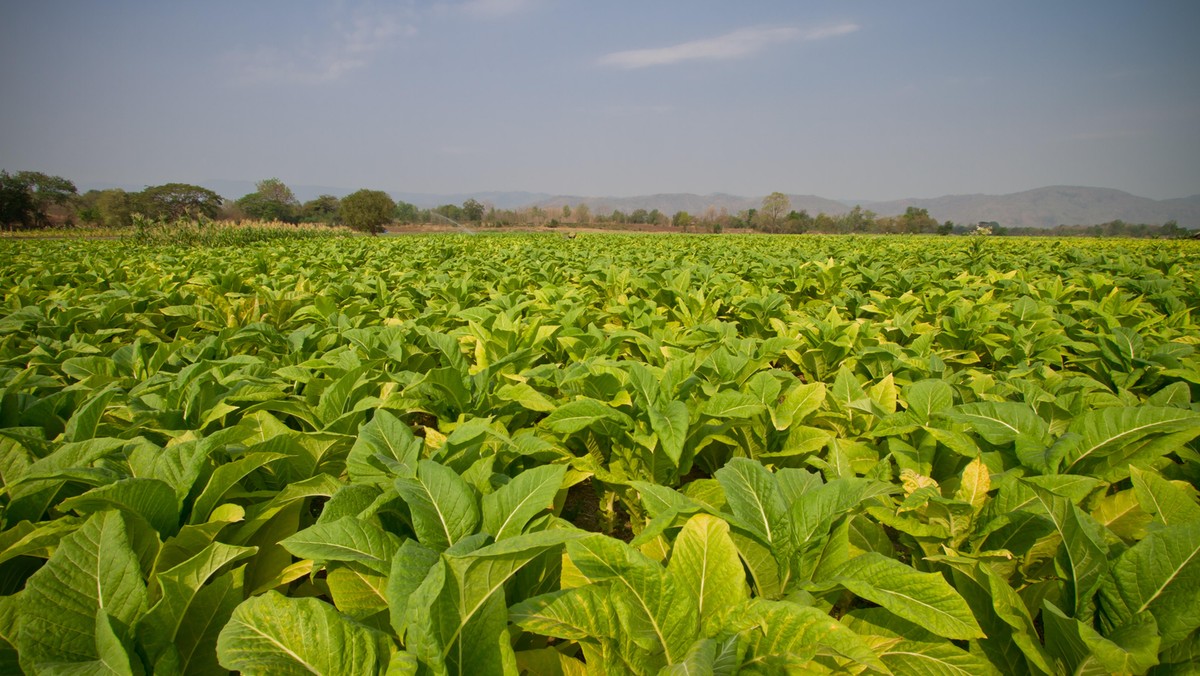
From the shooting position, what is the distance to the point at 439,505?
1.34 m

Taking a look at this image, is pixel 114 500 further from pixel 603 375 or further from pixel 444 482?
pixel 603 375

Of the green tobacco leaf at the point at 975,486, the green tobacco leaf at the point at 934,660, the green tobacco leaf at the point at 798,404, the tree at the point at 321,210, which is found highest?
the tree at the point at 321,210

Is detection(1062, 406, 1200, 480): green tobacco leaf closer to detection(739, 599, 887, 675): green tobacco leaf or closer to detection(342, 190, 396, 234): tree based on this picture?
detection(739, 599, 887, 675): green tobacco leaf

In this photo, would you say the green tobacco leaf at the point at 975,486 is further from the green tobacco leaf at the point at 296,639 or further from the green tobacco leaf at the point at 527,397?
the green tobacco leaf at the point at 296,639

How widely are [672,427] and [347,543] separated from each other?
42.1 inches

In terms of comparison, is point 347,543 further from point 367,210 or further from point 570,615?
point 367,210

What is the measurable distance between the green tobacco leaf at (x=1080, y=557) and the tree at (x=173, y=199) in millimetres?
95291

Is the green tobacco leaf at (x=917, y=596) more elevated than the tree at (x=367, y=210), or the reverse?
the tree at (x=367, y=210)

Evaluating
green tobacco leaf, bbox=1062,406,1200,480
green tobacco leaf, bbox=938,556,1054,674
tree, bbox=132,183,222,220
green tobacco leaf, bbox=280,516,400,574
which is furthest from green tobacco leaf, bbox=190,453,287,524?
tree, bbox=132,183,222,220

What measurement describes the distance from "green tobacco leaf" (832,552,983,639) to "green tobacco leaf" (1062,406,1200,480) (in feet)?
2.85

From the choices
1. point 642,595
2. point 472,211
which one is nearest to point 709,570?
point 642,595

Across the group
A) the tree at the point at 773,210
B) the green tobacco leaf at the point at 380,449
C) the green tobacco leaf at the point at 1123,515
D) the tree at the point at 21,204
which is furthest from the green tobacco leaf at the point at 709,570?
the tree at the point at 773,210

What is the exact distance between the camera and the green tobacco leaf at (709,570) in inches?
44.8

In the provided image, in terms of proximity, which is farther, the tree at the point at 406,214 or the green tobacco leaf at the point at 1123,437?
the tree at the point at 406,214
